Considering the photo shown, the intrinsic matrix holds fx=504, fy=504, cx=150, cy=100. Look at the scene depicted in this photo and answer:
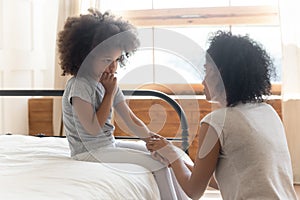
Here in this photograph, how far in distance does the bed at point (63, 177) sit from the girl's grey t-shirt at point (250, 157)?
278 mm

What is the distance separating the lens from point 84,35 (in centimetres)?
188

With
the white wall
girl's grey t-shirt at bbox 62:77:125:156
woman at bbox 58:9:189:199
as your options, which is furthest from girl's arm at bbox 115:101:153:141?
the white wall

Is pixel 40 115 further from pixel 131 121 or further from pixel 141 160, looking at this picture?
pixel 141 160

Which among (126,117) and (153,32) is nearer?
(126,117)

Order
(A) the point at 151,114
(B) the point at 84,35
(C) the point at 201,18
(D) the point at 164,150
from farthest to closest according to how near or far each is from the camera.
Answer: (C) the point at 201,18, (A) the point at 151,114, (B) the point at 84,35, (D) the point at 164,150

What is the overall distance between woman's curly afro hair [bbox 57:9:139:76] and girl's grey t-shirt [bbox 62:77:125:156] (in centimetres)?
12

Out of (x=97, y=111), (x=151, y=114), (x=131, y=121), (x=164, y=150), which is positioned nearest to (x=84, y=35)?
(x=97, y=111)

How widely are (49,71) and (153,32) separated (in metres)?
0.91

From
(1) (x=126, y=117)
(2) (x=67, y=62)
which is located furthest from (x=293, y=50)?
(2) (x=67, y=62)

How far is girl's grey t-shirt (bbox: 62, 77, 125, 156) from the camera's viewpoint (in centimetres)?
176

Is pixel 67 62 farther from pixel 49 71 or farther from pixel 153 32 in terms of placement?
pixel 49 71

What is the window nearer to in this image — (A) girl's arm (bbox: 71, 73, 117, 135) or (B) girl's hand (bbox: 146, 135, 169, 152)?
(A) girl's arm (bbox: 71, 73, 117, 135)

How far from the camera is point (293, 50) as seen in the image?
132 inches

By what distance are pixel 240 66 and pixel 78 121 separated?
0.61 m
